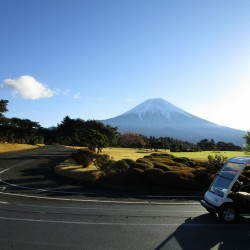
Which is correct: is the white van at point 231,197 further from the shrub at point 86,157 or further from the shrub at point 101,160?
the shrub at point 86,157

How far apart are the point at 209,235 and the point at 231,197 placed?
2150 mm

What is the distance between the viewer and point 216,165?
1091 inches

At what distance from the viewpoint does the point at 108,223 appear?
12.1 metres

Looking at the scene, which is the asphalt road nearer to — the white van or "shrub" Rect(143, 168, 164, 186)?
the white van

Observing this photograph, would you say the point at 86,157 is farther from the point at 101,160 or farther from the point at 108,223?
the point at 108,223

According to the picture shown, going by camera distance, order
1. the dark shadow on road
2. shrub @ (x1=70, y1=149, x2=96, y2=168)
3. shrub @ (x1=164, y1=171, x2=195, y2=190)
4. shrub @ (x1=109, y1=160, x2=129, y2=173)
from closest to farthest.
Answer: the dark shadow on road
shrub @ (x1=164, y1=171, x2=195, y2=190)
shrub @ (x1=109, y1=160, x2=129, y2=173)
shrub @ (x1=70, y1=149, x2=96, y2=168)

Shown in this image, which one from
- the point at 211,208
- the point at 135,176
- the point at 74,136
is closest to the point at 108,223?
the point at 211,208

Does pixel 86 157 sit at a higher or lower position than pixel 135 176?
higher

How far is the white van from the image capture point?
1246 cm

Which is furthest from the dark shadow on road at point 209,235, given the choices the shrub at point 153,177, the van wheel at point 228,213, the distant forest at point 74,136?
the distant forest at point 74,136

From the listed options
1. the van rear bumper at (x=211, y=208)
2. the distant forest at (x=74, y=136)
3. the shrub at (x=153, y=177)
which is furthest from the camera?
the distant forest at (x=74, y=136)

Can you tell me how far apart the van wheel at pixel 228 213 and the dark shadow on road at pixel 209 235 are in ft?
0.64

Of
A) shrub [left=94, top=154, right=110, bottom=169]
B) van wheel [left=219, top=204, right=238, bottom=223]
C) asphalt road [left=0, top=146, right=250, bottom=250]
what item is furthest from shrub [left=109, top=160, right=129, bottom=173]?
van wheel [left=219, top=204, right=238, bottom=223]

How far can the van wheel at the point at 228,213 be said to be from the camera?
Result: 40.9 ft
